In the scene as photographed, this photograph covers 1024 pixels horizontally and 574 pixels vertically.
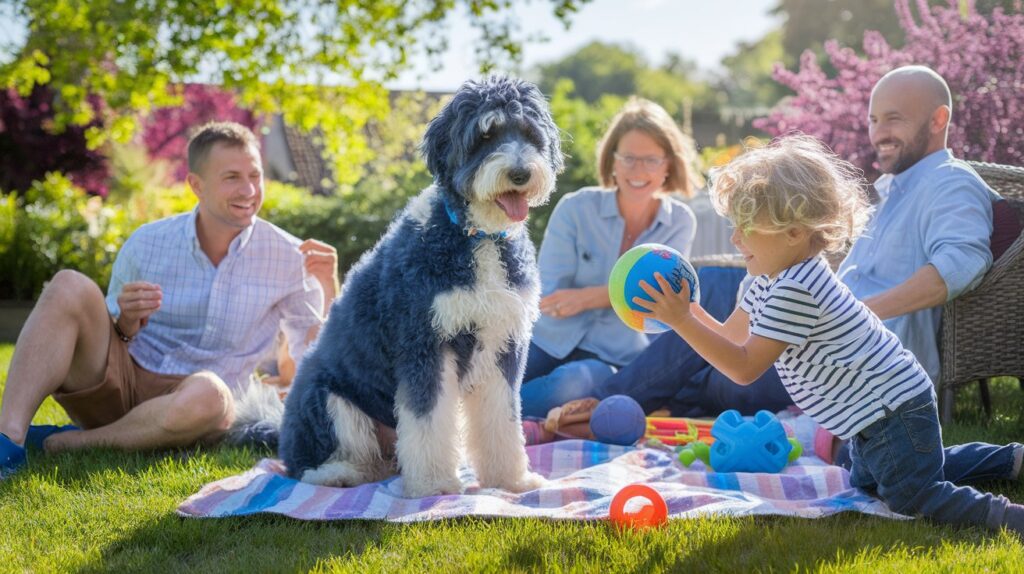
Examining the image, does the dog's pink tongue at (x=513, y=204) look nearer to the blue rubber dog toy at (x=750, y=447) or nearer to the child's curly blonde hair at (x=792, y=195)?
the child's curly blonde hair at (x=792, y=195)

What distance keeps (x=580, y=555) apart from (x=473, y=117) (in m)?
1.52

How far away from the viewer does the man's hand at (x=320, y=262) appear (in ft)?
15.9

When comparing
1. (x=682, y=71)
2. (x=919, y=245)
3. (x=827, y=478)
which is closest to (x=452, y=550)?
(x=827, y=478)

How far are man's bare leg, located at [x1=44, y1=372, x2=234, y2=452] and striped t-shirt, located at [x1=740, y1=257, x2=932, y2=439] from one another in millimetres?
2555

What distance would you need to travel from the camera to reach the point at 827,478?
3789 mm

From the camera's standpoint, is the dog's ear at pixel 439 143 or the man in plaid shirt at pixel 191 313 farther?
the man in plaid shirt at pixel 191 313

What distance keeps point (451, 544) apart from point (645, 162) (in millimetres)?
2889

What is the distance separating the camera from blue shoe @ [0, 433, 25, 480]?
394 cm

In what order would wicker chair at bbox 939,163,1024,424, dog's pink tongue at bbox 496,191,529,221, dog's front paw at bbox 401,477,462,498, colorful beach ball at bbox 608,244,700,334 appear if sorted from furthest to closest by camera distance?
1. wicker chair at bbox 939,163,1024,424
2. dog's front paw at bbox 401,477,462,498
3. dog's pink tongue at bbox 496,191,529,221
4. colorful beach ball at bbox 608,244,700,334

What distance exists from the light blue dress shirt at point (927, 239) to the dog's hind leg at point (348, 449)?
241 cm

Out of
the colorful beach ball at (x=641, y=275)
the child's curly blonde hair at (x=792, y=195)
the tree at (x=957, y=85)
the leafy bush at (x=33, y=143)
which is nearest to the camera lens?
the child's curly blonde hair at (x=792, y=195)

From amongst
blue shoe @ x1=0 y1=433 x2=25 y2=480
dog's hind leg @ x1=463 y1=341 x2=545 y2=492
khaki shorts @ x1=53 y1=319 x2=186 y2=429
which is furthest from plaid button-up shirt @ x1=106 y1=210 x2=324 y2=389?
dog's hind leg @ x1=463 y1=341 x2=545 y2=492

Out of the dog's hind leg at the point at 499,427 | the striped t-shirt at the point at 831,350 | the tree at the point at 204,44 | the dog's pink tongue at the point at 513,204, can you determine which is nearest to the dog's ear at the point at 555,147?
the dog's pink tongue at the point at 513,204

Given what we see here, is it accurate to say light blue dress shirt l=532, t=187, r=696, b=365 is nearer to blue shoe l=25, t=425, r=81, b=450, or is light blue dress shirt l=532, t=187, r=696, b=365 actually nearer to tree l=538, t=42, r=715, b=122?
blue shoe l=25, t=425, r=81, b=450
